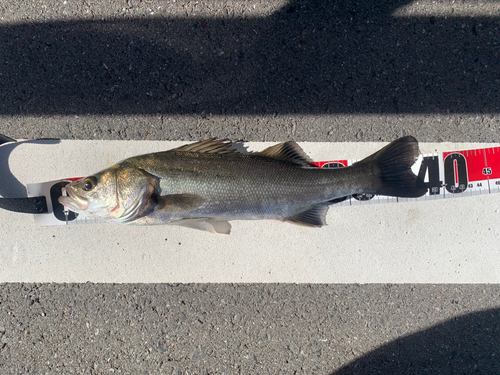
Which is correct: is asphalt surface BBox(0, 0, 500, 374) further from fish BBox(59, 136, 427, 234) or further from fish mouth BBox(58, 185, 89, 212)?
fish mouth BBox(58, 185, 89, 212)

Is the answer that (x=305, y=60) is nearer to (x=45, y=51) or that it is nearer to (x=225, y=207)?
(x=225, y=207)

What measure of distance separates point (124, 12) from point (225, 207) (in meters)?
2.43

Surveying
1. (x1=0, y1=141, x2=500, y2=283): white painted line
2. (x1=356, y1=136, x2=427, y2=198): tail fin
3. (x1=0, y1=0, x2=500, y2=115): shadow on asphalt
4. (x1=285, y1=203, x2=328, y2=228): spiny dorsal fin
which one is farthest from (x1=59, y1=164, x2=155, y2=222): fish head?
(x1=356, y1=136, x2=427, y2=198): tail fin

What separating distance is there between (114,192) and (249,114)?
1562 millimetres

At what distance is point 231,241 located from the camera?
10.1 feet

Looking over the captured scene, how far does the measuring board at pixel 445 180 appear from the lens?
297cm

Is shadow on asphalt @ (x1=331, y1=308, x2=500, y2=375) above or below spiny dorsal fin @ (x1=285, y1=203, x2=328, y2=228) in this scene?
below

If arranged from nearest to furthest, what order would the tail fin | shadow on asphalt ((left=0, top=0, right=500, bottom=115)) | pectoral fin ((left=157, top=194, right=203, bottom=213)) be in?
pectoral fin ((left=157, top=194, right=203, bottom=213))
the tail fin
shadow on asphalt ((left=0, top=0, right=500, bottom=115))

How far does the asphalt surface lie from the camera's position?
3.10m

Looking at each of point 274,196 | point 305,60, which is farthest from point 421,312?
point 305,60

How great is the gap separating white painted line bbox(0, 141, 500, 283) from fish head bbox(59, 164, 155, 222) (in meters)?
0.63

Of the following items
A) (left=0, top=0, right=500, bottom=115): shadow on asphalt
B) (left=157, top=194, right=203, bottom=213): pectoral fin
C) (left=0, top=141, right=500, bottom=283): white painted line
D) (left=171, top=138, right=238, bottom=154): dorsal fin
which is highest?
(left=0, top=0, right=500, bottom=115): shadow on asphalt

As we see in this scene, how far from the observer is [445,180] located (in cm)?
299

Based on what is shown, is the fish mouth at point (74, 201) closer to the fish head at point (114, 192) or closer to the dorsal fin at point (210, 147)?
the fish head at point (114, 192)
